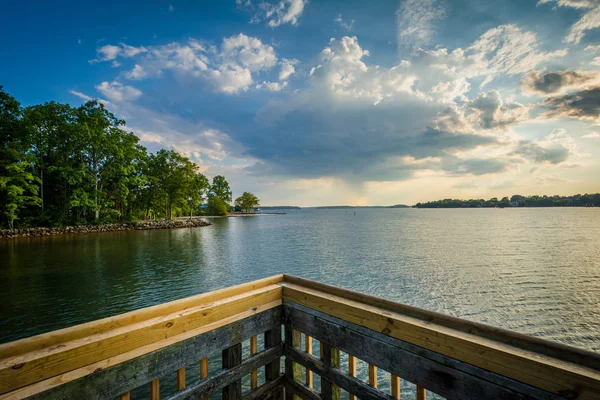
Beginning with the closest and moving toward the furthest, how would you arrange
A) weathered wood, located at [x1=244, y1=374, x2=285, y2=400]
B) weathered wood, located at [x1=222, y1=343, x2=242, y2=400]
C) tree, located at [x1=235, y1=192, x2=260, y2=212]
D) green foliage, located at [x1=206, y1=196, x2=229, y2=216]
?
weathered wood, located at [x1=222, y1=343, x2=242, y2=400], weathered wood, located at [x1=244, y1=374, x2=285, y2=400], green foliage, located at [x1=206, y1=196, x2=229, y2=216], tree, located at [x1=235, y1=192, x2=260, y2=212]

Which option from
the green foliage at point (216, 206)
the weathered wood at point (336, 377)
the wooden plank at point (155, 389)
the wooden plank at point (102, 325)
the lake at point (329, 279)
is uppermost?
the green foliage at point (216, 206)

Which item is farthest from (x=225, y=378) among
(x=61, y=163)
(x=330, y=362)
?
(x=61, y=163)

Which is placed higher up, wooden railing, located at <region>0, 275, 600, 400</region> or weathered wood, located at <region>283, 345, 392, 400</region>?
wooden railing, located at <region>0, 275, 600, 400</region>

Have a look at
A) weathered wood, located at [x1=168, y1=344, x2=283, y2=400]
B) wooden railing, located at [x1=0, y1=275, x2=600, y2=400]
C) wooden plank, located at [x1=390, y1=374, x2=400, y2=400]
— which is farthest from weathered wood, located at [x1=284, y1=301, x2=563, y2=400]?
weathered wood, located at [x1=168, y1=344, x2=283, y2=400]

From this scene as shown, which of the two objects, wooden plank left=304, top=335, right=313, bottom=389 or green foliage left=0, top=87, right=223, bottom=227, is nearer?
wooden plank left=304, top=335, right=313, bottom=389

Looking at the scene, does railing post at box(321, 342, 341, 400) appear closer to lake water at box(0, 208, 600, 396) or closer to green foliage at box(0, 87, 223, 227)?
lake water at box(0, 208, 600, 396)

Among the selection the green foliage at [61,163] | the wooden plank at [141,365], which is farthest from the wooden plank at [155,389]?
the green foliage at [61,163]

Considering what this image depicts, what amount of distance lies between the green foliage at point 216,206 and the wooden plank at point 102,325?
9166cm

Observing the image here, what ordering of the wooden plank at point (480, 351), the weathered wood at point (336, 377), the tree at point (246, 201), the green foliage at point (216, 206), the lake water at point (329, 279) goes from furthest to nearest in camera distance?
the tree at point (246, 201) < the green foliage at point (216, 206) < the lake water at point (329, 279) < the weathered wood at point (336, 377) < the wooden plank at point (480, 351)

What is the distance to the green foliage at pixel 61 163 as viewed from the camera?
26391 mm

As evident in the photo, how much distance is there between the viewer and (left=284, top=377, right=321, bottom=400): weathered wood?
246cm

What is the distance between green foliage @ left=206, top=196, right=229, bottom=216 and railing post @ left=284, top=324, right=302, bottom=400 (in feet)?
300

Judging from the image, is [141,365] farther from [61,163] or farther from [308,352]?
[61,163]

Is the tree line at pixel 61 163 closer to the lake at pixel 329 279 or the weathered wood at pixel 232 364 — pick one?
the lake at pixel 329 279
